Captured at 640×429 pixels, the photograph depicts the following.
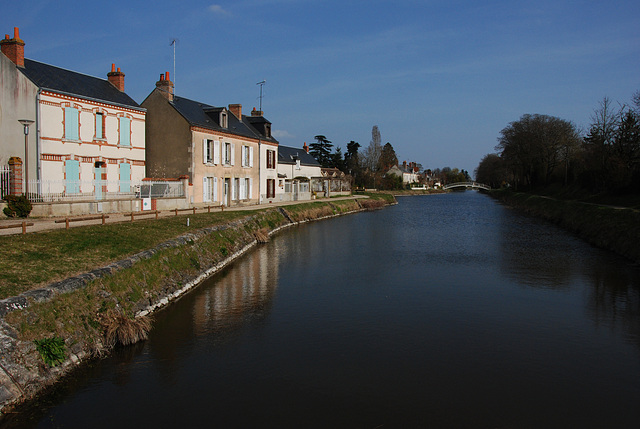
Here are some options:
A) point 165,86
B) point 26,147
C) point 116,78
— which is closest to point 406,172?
point 165,86

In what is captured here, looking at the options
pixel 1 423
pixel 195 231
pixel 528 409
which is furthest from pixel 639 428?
pixel 195 231

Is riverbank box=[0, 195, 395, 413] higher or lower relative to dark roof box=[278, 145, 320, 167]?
lower

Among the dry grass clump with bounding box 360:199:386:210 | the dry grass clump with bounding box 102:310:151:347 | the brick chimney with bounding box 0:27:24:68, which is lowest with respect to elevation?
the dry grass clump with bounding box 102:310:151:347

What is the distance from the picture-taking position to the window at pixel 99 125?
22266 millimetres

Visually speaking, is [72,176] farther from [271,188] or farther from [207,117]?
[271,188]

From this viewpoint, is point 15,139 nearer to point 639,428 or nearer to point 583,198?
point 639,428

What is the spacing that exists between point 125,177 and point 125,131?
2394mm

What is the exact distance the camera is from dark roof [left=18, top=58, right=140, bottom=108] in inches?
788

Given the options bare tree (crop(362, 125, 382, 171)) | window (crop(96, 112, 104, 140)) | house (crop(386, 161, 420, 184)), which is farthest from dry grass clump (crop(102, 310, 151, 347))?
house (crop(386, 161, 420, 184))

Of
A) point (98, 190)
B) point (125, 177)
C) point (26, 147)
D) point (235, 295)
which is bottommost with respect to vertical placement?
point (235, 295)

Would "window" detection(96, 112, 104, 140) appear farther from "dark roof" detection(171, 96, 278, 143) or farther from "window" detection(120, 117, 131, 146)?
"dark roof" detection(171, 96, 278, 143)

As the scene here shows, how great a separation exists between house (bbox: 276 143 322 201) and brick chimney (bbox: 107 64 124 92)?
615 inches

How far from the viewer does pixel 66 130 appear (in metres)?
20.5

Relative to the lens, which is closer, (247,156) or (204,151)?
(204,151)
